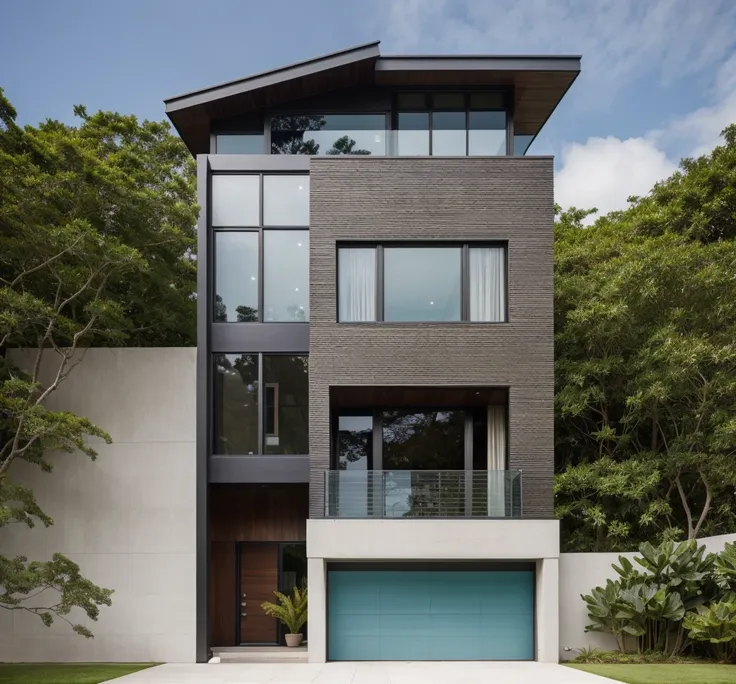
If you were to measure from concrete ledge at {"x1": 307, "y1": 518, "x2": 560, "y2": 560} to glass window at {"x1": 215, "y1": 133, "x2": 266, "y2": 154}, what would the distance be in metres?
8.23

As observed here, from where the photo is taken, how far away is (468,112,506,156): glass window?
622 inches

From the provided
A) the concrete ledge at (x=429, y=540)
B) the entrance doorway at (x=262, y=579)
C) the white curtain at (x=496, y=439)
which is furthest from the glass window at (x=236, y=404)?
the white curtain at (x=496, y=439)

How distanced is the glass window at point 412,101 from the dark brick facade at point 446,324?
194 cm

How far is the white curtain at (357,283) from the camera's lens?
14.8 meters

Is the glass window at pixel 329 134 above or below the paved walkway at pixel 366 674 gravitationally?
above

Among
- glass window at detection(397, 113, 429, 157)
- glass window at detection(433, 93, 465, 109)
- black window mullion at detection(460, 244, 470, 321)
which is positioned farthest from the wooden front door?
glass window at detection(433, 93, 465, 109)

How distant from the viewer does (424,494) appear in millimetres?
14125

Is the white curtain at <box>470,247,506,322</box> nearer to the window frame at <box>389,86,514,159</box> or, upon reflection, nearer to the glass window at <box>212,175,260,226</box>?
the window frame at <box>389,86,514,159</box>

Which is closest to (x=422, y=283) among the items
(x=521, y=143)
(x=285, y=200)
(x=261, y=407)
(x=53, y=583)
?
(x=285, y=200)

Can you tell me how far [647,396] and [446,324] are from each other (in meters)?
4.81

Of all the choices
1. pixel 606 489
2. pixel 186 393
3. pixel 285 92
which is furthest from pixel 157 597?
pixel 285 92

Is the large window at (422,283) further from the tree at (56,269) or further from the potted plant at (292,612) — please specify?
the potted plant at (292,612)

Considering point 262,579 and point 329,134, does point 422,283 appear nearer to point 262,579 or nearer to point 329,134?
point 329,134

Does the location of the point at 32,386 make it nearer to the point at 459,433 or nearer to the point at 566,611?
the point at 459,433
